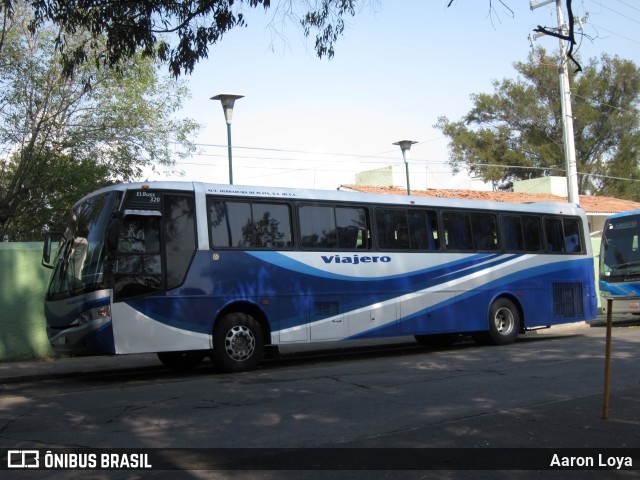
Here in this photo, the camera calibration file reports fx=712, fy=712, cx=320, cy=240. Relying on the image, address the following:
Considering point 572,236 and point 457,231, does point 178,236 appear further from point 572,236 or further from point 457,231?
point 572,236

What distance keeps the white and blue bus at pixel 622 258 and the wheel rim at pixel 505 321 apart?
20.5 feet

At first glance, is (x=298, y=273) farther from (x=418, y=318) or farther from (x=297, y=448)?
(x=297, y=448)

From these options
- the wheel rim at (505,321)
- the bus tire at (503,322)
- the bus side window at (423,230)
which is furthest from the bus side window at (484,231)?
the wheel rim at (505,321)

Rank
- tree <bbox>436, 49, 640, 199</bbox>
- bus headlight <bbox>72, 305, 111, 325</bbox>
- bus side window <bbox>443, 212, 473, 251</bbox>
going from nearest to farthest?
bus headlight <bbox>72, 305, 111, 325</bbox>
bus side window <bbox>443, 212, 473, 251</bbox>
tree <bbox>436, 49, 640, 199</bbox>

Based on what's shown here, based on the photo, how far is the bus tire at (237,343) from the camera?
12.0 meters

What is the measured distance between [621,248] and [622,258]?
32 centimetres

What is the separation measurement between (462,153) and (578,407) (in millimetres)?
40099

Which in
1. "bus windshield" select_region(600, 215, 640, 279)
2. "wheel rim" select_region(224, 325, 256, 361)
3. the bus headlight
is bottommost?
"wheel rim" select_region(224, 325, 256, 361)

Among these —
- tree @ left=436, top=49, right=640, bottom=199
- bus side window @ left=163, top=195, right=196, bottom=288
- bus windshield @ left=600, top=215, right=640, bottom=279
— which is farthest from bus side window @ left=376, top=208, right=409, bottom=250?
tree @ left=436, top=49, right=640, bottom=199

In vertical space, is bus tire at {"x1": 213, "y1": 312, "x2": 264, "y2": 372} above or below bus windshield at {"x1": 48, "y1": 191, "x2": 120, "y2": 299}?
below

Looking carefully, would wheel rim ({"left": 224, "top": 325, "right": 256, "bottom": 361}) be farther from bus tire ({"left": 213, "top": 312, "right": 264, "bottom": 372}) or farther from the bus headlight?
the bus headlight

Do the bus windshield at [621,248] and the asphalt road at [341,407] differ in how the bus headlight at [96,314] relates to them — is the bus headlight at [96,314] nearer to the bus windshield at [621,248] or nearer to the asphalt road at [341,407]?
the asphalt road at [341,407]

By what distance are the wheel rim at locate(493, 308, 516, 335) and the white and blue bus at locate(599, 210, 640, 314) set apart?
624 centimetres

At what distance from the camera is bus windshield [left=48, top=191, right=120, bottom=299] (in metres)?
11.1
